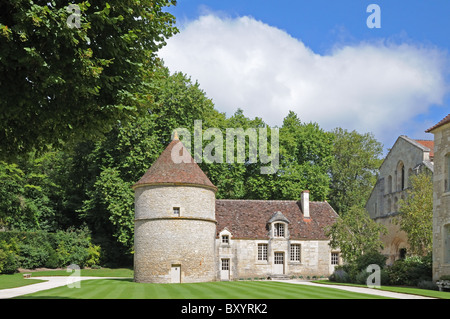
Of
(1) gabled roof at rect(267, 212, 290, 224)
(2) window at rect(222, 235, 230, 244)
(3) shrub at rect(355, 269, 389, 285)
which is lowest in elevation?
(3) shrub at rect(355, 269, 389, 285)

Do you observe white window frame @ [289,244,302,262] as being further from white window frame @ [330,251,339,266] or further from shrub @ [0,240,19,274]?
shrub @ [0,240,19,274]

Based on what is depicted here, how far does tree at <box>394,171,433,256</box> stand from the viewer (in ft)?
102

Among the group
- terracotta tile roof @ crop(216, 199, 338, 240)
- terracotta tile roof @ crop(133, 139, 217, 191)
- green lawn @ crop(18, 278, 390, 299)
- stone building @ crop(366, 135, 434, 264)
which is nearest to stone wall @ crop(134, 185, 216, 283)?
terracotta tile roof @ crop(133, 139, 217, 191)

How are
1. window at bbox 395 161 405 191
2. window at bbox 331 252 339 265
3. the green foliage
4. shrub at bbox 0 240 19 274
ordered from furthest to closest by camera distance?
window at bbox 331 252 339 265 < shrub at bbox 0 240 19 274 < window at bbox 395 161 405 191 < the green foliage

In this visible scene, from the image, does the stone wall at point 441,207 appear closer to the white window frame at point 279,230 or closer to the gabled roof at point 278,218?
the gabled roof at point 278,218

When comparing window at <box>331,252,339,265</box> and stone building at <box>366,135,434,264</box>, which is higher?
stone building at <box>366,135,434,264</box>

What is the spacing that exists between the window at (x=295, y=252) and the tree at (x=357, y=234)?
6429mm

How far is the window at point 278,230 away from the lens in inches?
1612

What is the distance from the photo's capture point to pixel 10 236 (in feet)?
139

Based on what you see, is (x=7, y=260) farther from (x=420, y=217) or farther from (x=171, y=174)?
(x=420, y=217)

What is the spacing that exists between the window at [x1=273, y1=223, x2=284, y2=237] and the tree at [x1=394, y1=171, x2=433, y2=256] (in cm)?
1067

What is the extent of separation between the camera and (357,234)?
1314 inches

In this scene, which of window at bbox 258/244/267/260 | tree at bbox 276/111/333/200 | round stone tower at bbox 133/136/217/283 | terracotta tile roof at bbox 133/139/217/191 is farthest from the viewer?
tree at bbox 276/111/333/200
